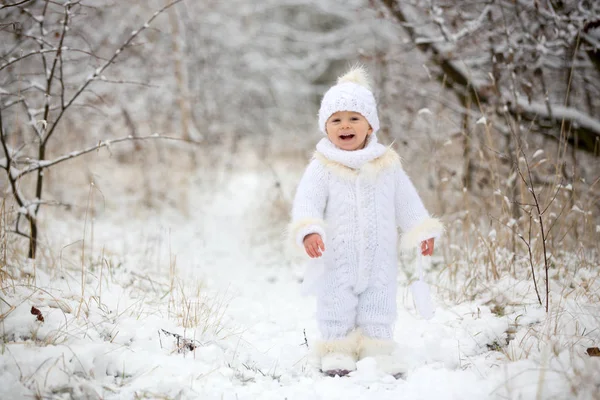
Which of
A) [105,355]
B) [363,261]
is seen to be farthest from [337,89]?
[105,355]

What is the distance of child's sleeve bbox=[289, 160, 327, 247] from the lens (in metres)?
2.41

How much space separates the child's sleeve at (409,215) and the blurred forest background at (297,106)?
56 centimetres

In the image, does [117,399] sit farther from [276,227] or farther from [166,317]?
[276,227]

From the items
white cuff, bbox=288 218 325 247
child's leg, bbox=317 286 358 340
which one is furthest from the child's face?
child's leg, bbox=317 286 358 340

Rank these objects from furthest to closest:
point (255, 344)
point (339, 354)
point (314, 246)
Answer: point (255, 344)
point (339, 354)
point (314, 246)

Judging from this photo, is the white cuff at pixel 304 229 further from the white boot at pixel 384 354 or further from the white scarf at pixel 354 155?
the white boot at pixel 384 354

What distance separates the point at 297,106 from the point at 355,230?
12.5 m

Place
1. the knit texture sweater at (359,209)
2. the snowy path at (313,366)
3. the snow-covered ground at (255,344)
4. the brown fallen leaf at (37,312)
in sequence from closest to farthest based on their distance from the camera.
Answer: the snow-covered ground at (255,344) → the snowy path at (313,366) → the brown fallen leaf at (37,312) → the knit texture sweater at (359,209)

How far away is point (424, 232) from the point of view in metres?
2.55

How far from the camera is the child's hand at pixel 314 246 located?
2.38 meters

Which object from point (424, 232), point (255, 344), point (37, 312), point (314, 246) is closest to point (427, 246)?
point (424, 232)

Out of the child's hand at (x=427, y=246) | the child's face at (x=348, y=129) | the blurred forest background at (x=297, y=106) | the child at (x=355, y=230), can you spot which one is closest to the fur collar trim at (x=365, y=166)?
the child at (x=355, y=230)

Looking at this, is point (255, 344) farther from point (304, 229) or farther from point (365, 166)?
point (365, 166)

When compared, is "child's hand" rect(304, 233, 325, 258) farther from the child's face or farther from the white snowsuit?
the child's face
